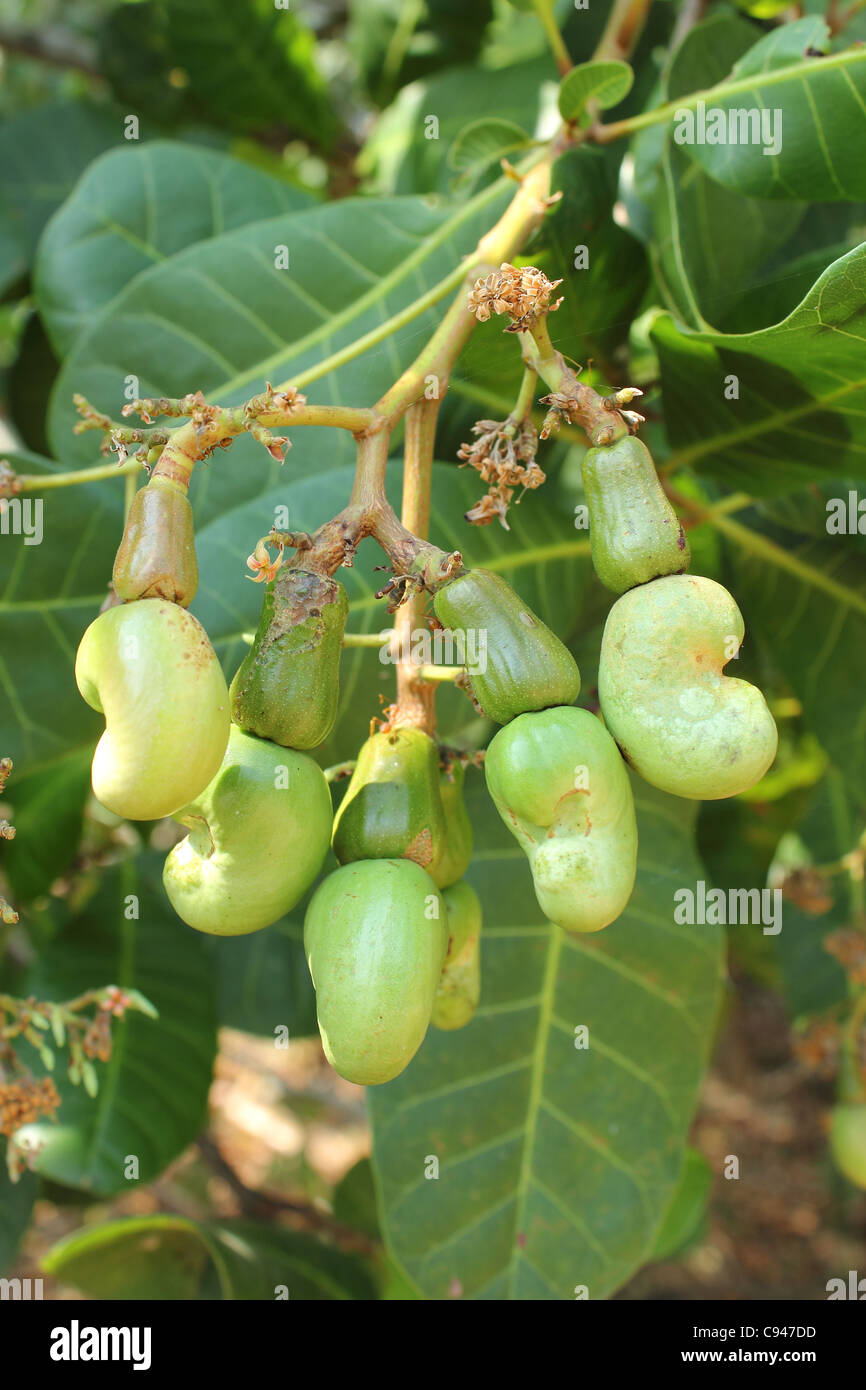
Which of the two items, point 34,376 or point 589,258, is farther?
point 34,376

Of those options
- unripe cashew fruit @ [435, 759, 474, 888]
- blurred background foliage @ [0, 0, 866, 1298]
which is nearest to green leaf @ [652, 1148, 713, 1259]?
blurred background foliage @ [0, 0, 866, 1298]

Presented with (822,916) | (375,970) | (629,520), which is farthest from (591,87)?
(822,916)

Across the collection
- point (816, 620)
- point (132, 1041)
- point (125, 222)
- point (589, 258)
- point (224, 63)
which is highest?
point (224, 63)

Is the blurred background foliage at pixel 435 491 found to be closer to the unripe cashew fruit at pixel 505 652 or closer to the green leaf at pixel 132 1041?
the green leaf at pixel 132 1041

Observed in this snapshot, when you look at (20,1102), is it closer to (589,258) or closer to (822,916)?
(589,258)

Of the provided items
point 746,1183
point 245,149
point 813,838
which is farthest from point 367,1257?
point 245,149

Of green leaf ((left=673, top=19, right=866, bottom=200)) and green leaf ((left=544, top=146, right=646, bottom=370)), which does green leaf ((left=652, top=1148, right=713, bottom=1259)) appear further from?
green leaf ((left=673, top=19, right=866, bottom=200))

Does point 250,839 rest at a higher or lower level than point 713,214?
lower

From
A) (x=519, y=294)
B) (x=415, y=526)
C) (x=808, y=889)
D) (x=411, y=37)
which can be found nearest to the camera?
(x=519, y=294)
